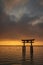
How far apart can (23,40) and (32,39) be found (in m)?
2.99

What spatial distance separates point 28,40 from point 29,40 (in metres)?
0.31

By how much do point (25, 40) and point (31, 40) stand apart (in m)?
2.05

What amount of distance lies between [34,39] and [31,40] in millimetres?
1308

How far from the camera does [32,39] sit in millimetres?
58562

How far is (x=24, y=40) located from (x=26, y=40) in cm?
106

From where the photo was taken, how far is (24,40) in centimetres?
5984

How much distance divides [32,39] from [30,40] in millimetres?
697

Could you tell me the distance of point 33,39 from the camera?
5853 cm

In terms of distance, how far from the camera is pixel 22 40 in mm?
61094

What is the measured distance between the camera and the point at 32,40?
192 feet

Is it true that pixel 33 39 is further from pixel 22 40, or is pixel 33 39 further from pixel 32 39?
pixel 22 40

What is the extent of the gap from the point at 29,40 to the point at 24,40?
2.04 metres

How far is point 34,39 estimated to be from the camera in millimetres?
59125

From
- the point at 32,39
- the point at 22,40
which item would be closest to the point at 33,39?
the point at 32,39
